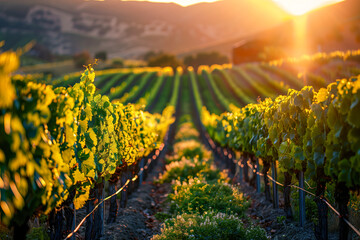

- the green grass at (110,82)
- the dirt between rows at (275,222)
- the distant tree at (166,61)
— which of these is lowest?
the dirt between rows at (275,222)

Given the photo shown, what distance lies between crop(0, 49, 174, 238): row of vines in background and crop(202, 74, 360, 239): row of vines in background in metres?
3.97

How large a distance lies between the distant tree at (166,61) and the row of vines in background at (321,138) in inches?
4183

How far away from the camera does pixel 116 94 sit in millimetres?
69625

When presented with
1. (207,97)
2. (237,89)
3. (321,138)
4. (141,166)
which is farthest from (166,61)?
(321,138)

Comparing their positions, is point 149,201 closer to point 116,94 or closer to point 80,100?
point 80,100

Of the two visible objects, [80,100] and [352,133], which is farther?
[80,100]

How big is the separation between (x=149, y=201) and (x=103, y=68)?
10494 cm

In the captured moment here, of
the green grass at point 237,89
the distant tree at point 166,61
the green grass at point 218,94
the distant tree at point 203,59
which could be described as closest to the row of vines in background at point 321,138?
the green grass at point 237,89

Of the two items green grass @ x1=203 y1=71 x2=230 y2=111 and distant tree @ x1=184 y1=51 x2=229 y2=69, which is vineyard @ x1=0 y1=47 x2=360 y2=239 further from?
distant tree @ x1=184 y1=51 x2=229 y2=69

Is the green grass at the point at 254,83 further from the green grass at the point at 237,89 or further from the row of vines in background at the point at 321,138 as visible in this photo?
the row of vines in background at the point at 321,138

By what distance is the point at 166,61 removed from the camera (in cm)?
11675

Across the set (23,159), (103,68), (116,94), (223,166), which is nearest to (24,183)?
(23,159)

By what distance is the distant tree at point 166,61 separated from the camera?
11531cm

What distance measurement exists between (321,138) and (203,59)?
119452 millimetres
